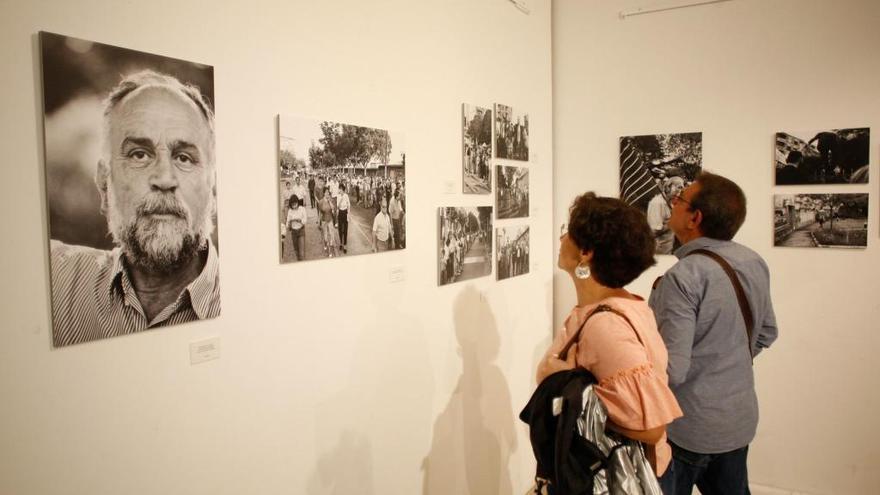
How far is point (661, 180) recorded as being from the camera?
4262 millimetres

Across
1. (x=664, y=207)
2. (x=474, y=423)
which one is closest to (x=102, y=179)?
(x=474, y=423)

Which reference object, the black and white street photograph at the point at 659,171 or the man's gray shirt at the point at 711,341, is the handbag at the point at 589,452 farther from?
the black and white street photograph at the point at 659,171

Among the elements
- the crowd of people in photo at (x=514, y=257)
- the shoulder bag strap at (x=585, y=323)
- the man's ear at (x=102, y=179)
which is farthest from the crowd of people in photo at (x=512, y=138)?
the man's ear at (x=102, y=179)

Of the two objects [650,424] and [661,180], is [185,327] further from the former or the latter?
[661,180]

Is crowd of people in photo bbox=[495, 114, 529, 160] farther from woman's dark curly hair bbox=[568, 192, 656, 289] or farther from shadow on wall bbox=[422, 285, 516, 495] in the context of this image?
woman's dark curly hair bbox=[568, 192, 656, 289]

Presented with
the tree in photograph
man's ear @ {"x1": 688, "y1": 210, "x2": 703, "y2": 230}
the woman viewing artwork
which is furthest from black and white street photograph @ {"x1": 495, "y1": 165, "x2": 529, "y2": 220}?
the woman viewing artwork

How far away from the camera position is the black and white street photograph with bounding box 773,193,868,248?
12.3 ft

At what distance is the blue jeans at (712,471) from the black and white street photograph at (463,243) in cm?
139

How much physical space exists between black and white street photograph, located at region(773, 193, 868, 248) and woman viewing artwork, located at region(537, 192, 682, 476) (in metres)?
2.61

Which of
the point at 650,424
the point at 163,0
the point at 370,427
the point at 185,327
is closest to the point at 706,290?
the point at 650,424

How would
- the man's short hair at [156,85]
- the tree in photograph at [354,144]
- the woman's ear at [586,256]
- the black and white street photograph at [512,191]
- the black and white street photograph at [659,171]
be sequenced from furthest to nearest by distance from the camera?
the black and white street photograph at [659,171]
the black and white street photograph at [512,191]
the tree in photograph at [354,144]
the woman's ear at [586,256]
the man's short hair at [156,85]

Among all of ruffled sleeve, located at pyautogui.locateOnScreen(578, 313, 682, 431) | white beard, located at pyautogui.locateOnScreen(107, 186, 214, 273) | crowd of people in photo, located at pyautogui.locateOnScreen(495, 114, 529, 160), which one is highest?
crowd of people in photo, located at pyautogui.locateOnScreen(495, 114, 529, 160)

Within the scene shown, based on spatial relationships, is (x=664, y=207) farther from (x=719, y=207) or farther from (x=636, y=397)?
(x=636, y=397)

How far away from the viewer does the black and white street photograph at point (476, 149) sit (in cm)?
323
